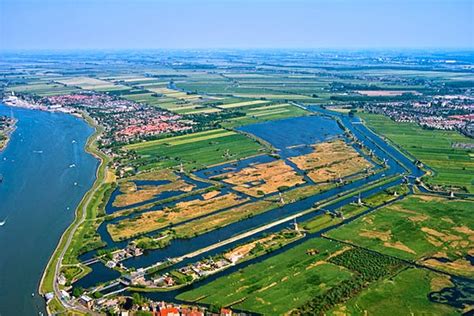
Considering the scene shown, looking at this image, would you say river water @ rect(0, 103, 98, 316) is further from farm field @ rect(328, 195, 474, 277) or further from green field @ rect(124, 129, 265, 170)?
farm field @ rect(328, 195, 474, 277)

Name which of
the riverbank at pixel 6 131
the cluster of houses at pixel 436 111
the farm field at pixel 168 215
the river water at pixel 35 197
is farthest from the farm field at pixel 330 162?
the riverbank at pixel 6 131

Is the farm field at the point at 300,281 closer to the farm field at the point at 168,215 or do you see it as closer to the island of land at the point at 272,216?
the island of land at the point at 272,216

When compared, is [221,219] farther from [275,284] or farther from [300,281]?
[300,281]

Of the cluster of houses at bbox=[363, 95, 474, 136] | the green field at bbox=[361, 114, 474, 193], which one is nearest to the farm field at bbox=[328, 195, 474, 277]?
the green field at bbox=[361, 114, 474, 193]

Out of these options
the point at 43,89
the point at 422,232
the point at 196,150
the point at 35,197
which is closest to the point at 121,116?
the point at 196,150

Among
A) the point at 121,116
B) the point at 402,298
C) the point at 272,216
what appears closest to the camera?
the point at 402,298

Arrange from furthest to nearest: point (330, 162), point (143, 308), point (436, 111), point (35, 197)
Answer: point (436, 111) < point (330, 162) < point (35, 197) < point (143, 308)

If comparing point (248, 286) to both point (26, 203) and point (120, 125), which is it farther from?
point (120, 125)
